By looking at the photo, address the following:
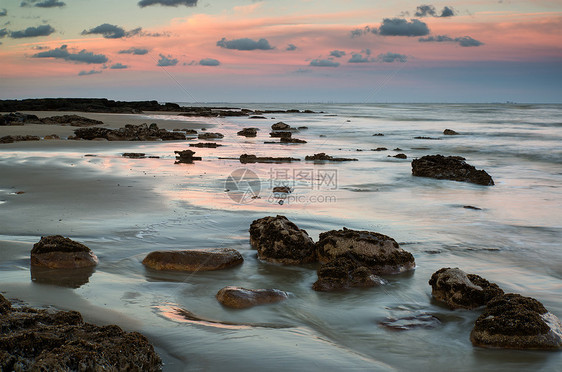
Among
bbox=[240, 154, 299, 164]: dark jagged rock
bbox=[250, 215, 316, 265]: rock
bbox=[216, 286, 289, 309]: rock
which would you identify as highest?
bbox=[240, 154, 299, 164]: dark jagged rock

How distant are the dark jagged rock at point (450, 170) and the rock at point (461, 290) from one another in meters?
6.81

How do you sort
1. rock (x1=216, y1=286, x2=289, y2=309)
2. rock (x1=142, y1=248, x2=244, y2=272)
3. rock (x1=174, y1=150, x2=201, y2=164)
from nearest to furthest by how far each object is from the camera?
rock (x1=216, y1=286, x2=289, y2=309)
rock (x1=142, y1=248, x2=244, y2=272)
rock (x1=174, y1=150, x2=201, y2=164)

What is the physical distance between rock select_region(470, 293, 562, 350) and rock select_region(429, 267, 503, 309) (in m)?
0.49

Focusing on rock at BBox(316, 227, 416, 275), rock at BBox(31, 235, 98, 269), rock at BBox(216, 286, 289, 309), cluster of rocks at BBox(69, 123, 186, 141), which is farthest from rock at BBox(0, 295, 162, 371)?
cluster of rocks at BBox(69, 123, 186, 141)

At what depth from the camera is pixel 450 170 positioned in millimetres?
11141

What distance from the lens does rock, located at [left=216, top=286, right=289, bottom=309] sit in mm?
4004

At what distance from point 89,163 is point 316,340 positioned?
31.0ft

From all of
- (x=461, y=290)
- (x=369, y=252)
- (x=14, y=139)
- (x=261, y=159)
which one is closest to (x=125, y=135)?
(x=14, y=139)

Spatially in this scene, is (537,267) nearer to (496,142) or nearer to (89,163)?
(89,163)

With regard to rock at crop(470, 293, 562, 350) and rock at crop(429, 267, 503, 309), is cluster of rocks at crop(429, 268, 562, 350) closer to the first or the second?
rock at crop(470, 293, 562, 350)

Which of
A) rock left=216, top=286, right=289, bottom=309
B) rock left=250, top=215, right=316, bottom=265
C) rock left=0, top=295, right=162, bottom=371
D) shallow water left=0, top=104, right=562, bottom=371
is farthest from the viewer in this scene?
rock left=250, top=215, right=316, bottom=265

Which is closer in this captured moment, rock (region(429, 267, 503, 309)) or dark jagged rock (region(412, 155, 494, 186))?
rock (region(429, 267, 503, 309))

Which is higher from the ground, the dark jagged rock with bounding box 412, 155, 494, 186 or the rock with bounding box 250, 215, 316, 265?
the dark jagged rock with bounding box 412, 155, 494, 186

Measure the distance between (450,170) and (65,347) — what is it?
32.4 ft
